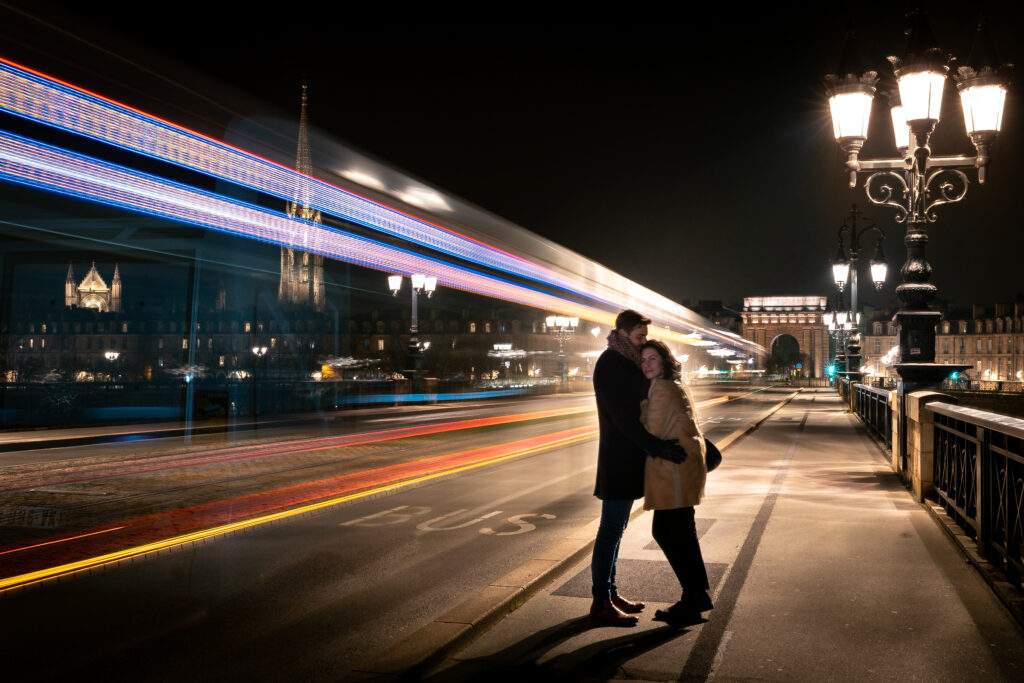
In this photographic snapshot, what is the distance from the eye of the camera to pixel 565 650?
5.03 m

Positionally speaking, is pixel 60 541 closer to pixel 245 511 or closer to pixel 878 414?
pixel 245 511

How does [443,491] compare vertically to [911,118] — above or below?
below

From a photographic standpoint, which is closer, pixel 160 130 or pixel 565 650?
pixel 565 650

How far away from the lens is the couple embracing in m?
5.45

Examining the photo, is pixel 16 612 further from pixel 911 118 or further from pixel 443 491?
pixel 911 118

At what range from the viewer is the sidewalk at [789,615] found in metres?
4.74

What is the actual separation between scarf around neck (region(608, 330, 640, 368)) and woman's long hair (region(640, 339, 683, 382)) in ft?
0.17

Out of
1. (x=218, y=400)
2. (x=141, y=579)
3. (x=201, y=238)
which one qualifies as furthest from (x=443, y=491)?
(x=218, y=400)

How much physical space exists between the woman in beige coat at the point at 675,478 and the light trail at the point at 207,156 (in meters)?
9.64

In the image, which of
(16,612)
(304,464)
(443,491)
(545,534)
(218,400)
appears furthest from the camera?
(218,400)

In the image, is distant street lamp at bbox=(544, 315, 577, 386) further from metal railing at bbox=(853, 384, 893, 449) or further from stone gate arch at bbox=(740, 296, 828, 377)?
stone gate arch at bbox=(740, 296, 828, 377)

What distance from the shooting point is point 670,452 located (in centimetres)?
537

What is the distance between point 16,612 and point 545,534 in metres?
4.75

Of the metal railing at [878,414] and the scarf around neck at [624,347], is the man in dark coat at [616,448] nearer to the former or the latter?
the scarf around neck at [624,347]
